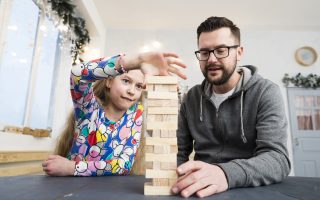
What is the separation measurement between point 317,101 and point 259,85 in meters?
4.47

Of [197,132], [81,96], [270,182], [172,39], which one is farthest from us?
[172,39]

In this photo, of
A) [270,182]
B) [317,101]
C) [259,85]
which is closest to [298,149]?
[317,101]

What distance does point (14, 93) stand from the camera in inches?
106

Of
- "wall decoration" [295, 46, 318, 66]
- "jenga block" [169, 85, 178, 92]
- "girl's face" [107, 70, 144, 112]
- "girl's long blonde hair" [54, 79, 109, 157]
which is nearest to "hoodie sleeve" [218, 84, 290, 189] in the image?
"jenga block" [169, 85, 178, 92]

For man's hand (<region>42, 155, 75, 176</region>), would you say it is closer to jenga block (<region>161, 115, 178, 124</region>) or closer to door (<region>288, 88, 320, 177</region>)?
jenga block (<region>161, 115, 178, 124</region>)

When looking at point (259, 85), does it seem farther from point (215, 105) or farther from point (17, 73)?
point (17, 73)

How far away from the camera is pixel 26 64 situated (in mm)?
2906

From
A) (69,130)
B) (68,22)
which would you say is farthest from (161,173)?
(68,22)

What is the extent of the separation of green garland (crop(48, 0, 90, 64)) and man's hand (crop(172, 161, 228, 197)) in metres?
3.23

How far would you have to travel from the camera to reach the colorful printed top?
3.10 ft

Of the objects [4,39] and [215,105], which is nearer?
[215,105]

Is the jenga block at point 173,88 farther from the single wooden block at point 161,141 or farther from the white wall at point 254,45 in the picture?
the white wall at point 254,45

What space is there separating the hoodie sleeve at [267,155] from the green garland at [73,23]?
9.92 ft

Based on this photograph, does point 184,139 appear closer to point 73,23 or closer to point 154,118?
point 154,118
